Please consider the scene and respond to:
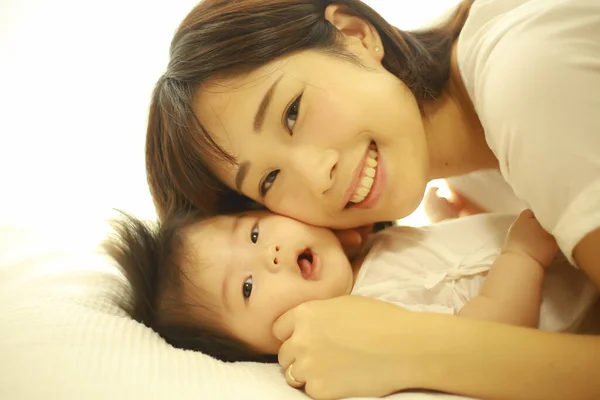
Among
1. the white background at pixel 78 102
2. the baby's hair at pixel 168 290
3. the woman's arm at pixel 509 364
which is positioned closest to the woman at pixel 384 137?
the woman's arm at pixel 509 364

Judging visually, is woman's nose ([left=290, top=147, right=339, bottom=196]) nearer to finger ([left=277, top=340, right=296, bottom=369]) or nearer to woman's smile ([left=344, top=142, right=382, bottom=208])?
woman's smile ([left=344, top=142, right=382, bottom=208])

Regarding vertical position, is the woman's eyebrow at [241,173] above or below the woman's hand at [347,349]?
above

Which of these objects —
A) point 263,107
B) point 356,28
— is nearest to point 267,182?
point 263,107

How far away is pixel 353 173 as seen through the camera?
1.03 metres

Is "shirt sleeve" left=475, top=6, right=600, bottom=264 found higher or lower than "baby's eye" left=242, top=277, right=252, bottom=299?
higher

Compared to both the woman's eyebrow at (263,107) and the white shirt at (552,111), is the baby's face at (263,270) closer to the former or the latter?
the woman's eyebrow at (263,107)

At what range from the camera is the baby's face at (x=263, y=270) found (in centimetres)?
99

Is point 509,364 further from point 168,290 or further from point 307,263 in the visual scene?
point 168,290

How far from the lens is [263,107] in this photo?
39.6 inches

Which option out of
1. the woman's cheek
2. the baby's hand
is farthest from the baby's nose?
the baby's hand

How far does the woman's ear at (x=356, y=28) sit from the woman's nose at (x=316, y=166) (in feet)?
0.88

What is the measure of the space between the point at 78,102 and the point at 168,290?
3.78 feet

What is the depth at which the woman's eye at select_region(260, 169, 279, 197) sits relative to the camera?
1075 mm

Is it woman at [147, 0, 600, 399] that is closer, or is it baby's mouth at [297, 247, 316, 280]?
woman at [147, 0, 600, 399]
